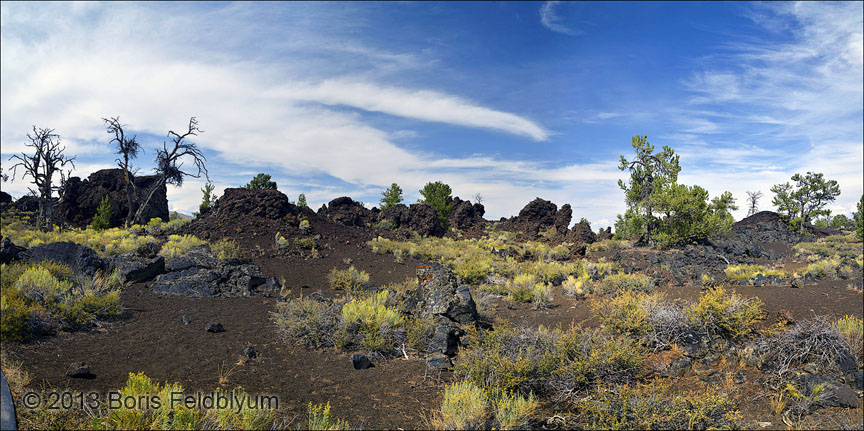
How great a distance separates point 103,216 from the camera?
96.8 feet

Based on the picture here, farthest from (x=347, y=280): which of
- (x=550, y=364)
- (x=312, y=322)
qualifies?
(x=550, y=364)

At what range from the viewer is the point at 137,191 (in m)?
33.4

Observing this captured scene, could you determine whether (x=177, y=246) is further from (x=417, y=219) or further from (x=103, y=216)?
(x=417, y=219)

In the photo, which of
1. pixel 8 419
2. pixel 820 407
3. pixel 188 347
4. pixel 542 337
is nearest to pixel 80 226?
pixel 188 347

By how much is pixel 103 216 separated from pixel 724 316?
3652cm

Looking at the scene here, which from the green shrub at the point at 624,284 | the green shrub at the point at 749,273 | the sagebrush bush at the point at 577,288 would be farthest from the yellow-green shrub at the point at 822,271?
the sagebrush bush at the point at 577,288

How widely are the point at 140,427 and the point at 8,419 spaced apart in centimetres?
135

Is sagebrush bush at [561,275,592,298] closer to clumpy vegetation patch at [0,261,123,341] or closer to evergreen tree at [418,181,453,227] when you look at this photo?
clumpy vegetation patch at [0,261,123,341]

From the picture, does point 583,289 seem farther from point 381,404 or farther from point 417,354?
point 381,404

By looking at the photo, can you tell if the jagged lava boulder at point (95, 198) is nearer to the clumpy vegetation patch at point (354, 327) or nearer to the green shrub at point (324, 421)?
the clumpy vegetation patch at point (354, 327)

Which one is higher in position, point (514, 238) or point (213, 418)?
point (514, 238)

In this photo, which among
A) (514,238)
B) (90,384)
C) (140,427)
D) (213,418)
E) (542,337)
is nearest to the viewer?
(140,427)

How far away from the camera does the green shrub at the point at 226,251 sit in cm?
1598

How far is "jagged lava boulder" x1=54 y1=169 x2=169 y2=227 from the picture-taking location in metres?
32.4
